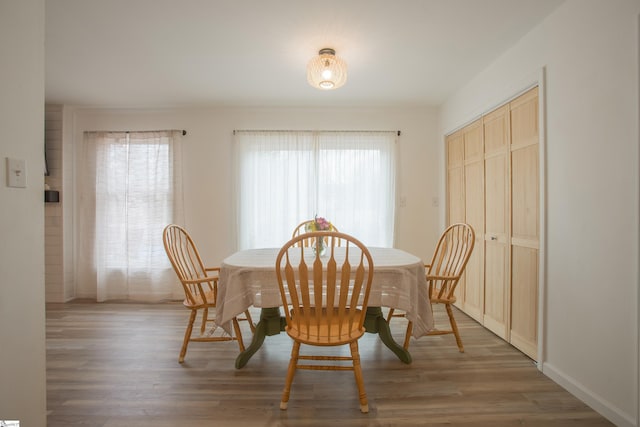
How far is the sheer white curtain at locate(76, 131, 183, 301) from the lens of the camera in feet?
12.3

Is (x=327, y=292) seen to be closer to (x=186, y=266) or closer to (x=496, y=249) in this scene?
(x=186, y=266)

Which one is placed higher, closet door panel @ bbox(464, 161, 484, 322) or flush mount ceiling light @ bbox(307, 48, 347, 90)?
flush mount ceiling light @ bbox(307, 48, 347, 90)

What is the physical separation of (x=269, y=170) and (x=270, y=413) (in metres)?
2.72

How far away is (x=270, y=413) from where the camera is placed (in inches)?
63.1

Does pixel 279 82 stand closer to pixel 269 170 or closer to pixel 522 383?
pixel 269 170

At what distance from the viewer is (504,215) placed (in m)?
2.56

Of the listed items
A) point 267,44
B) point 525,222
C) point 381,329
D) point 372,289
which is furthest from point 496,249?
point 267,44

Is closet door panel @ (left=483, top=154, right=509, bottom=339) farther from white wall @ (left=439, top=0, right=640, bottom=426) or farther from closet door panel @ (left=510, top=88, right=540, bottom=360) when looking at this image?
white wall @ (left=439, top=0, right=640, bottom=426)

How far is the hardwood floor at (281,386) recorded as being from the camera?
157 cm

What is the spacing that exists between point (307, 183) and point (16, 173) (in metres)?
2.82

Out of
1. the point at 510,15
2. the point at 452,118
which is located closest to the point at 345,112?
the point at 452,118

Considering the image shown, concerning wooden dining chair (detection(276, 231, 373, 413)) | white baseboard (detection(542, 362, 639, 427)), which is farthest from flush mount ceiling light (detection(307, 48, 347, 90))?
white baseboard (detection(542, 362, 639, 427))

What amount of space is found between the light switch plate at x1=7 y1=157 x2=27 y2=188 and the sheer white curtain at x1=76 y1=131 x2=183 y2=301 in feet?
8.68

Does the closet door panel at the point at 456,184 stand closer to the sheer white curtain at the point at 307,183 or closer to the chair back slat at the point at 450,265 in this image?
the sheer white curtain at the point at 307,183
